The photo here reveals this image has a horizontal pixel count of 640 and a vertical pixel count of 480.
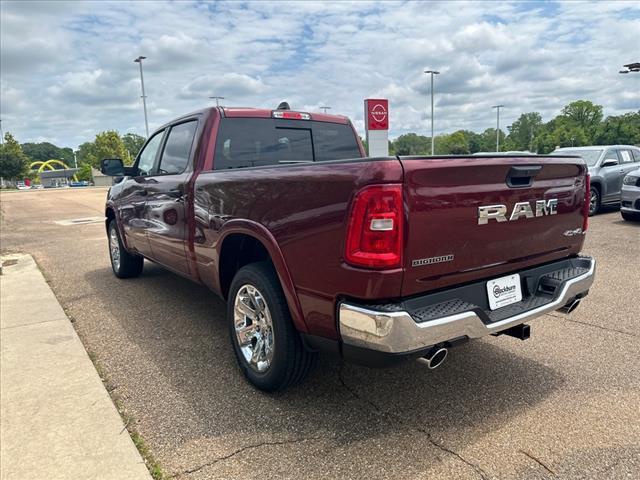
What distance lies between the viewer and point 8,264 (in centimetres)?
798

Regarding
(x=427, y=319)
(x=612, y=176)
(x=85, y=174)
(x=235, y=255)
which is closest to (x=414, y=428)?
(x=427, y=319)

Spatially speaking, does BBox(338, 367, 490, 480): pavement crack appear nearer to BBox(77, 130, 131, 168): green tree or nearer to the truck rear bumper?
the truck rear bumper

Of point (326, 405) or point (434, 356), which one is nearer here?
point (434, 356)

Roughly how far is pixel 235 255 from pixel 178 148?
1463mm

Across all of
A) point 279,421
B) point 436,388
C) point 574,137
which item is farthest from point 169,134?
point 574,137

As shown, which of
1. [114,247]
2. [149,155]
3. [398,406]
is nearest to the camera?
[398,406]

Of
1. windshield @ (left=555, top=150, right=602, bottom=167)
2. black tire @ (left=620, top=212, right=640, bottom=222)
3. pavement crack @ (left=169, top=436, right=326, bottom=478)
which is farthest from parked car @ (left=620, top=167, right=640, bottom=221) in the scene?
pavement crack @ (left=169, top=436, right=326, bottom=478)

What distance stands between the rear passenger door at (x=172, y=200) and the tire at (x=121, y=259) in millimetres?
1495

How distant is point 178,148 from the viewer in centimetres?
443

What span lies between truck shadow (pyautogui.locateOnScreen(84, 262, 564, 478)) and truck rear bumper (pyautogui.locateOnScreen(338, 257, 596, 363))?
20.4 inches

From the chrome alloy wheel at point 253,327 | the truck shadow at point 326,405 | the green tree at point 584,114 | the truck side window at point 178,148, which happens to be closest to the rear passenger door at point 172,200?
the truck side window at point 178,148

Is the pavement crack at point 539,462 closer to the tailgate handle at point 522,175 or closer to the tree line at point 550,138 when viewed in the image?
the tailgate handle at point 522,175

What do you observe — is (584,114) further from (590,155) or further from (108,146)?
(590,155)

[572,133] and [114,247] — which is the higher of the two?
[572,133]
